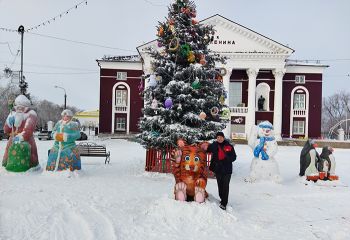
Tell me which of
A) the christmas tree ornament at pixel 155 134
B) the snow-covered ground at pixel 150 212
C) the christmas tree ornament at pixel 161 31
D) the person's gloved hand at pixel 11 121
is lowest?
the snow-covered ground at pixel 150 212

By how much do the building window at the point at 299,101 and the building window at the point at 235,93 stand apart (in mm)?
6015

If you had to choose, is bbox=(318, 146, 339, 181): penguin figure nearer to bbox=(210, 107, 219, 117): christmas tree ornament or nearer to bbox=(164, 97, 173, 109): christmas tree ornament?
bbox=(210, 107, 219, 117): christmas tree ornament

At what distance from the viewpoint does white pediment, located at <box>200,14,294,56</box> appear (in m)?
37.8

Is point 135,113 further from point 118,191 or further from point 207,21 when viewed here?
point 118,191

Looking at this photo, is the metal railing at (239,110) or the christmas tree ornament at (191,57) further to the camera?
the metal railing at (239,110)

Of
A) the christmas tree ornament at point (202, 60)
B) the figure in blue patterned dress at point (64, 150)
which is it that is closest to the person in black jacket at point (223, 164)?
the figure in blue patterned dress at point (64, 150)

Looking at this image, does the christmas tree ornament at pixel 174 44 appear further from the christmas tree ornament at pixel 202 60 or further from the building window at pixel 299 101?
the building window at pixel 299 101

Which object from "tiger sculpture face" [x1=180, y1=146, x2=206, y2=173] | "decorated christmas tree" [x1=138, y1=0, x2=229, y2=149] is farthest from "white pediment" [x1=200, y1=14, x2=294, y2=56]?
"tiger sculpture face" [x1=180, y1=146, x2=206, y2=173]

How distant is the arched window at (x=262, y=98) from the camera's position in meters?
40.5

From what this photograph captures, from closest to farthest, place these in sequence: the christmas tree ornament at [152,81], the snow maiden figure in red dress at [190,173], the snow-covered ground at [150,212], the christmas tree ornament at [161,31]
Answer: the snow-covered ground at [150,212] < the snow maiden figure in red dress at [190,173] < the christmas tree ornament at [152,81] < the christmas tree ornament at [161,31]

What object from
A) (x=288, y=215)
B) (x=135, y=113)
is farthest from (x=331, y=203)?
(x=135, y=113)

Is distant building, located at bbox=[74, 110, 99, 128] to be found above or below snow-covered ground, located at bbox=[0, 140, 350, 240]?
above

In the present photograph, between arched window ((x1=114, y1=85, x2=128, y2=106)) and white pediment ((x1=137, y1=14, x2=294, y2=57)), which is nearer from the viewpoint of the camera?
white pediment ((x1=137, y1=14, x2=294, y2=57))

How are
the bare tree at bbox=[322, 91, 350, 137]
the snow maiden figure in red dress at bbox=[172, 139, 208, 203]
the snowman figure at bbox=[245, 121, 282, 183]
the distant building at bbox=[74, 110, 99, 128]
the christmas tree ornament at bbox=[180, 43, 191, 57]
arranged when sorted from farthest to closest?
the bare tree at bbox=[322, 91, 350, 137]
the distant building at bbox=[74, 110, 99, 128]
the christmas tree ornament at bbox=[180, 43, 191, 57]
the snowman figure at bbox=[245, 121, 282, 183]
the snow maiden figure in red dress at bbox=[172, 139, 208, 203]
